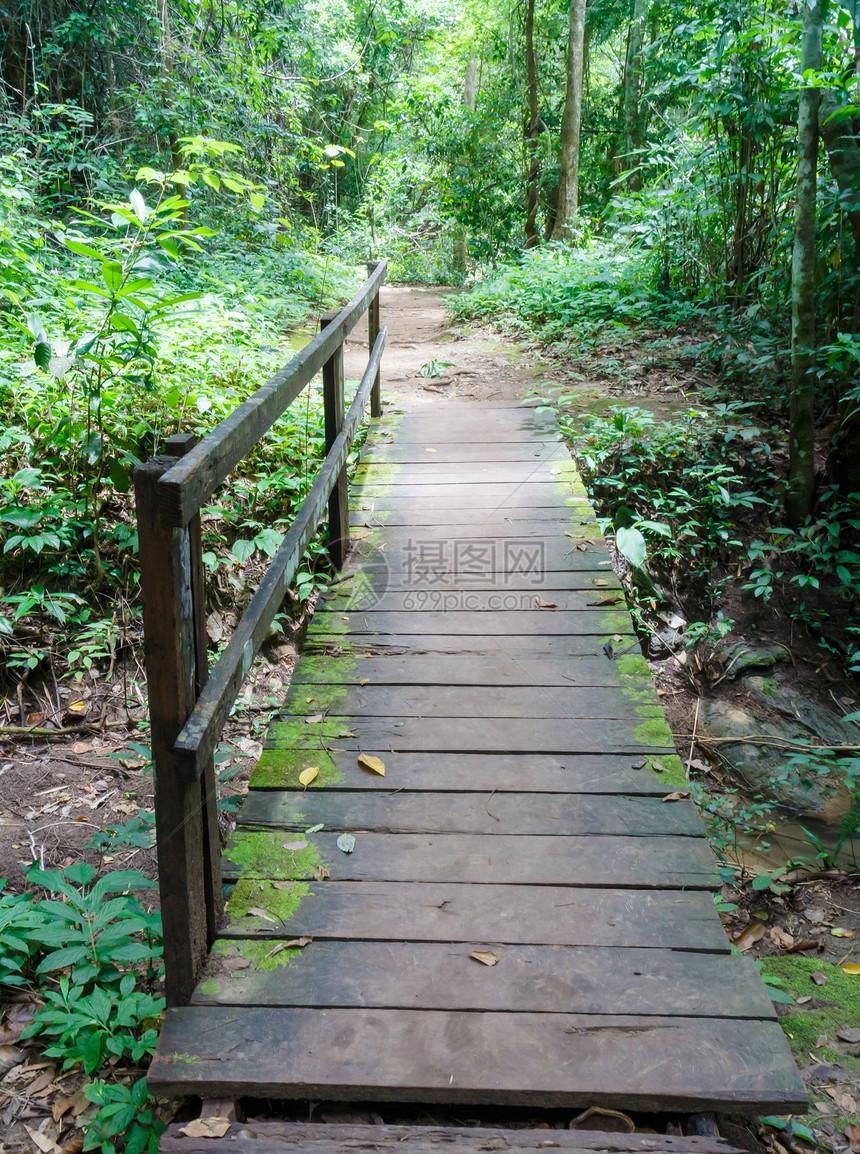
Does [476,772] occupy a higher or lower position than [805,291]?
lower

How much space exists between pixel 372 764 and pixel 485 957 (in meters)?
0.92

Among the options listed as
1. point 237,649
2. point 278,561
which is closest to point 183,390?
point 278,561

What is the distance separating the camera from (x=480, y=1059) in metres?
1.91

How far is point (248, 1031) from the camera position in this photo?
6.55 ft

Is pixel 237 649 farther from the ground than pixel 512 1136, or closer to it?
farther from the ground

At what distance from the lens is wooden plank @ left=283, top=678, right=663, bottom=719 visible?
326 centimetres

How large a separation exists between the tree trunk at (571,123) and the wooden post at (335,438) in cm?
999

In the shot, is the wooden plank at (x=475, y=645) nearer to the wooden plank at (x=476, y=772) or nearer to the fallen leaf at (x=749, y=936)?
the wooden plank at (x=476, y=772)

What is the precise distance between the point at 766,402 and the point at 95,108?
34.2 feet

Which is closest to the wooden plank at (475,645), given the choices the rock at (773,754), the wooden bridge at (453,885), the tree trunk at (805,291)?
the wooden bridge at (453,885)

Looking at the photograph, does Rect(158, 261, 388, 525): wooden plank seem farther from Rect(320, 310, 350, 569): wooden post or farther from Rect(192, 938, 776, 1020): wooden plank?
Rect(192, 938, 776, 1020): wooden plank

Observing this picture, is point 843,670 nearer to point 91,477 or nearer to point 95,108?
point 91,477

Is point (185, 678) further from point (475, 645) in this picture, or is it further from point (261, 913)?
point (475, 645)

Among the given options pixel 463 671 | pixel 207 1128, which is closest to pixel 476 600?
pixel 463 671
